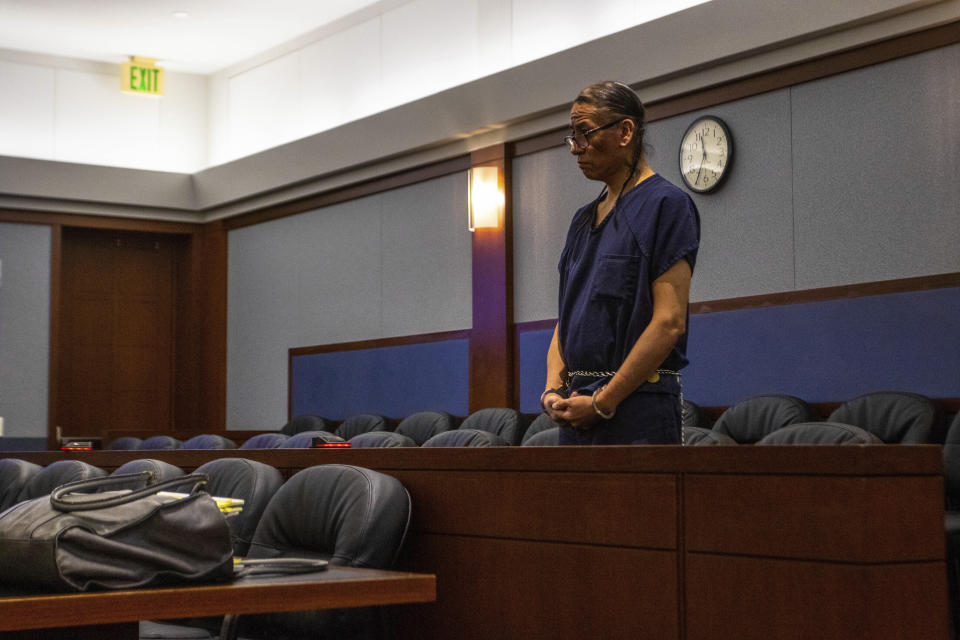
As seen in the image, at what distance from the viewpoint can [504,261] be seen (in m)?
7.54

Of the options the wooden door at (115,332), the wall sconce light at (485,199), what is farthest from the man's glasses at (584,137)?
the wooden door at (115,332)

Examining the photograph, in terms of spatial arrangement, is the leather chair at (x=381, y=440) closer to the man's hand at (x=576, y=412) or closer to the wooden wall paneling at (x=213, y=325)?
the man's hand at (x=576, y=412)

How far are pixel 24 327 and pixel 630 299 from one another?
8.28 meters

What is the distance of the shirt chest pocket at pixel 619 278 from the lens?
2730 mm

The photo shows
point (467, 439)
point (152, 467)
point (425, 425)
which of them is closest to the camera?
point (152, 467)

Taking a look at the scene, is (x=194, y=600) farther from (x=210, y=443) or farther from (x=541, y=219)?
(x=541, y=219)

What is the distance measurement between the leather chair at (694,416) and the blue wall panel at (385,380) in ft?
6.93

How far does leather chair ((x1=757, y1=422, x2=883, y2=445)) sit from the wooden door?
743cm

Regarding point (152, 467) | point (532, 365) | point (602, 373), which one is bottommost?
point (152, 467)

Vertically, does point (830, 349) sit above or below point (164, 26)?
below

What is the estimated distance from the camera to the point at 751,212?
6.05 meters

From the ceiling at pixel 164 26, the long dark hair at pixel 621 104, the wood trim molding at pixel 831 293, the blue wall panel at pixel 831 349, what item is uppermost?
the ceiling at pixel 164 26

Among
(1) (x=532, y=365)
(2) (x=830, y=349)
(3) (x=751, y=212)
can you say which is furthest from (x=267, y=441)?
(2) (x=830, y=349)

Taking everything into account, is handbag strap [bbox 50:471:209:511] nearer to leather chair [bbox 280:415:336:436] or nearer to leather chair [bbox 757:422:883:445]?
leather chair [bbox 757:422:883:445]
